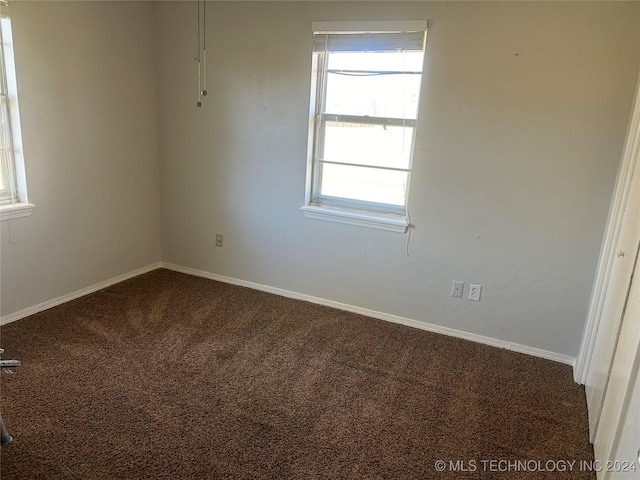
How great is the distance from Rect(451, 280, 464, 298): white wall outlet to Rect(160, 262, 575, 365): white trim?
0.25 metres

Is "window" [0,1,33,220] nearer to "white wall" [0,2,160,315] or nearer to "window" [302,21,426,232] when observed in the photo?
"white wall" [0,2,160,315]

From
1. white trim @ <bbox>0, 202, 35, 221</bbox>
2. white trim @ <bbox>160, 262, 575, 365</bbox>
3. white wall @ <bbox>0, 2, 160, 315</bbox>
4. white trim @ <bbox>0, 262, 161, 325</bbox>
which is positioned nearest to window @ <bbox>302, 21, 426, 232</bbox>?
white trim @ <bbox>160, 262, 575, 365</bbox>

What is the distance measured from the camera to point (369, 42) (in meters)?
2.83

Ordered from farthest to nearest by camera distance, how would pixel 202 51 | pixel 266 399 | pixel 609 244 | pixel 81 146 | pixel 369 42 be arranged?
pixel 202 51 < pixel 81 146 < pixel 369 42 < pixel 609 244 < pixel 266 399

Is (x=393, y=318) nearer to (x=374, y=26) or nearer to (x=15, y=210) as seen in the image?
(x=374, y=26)

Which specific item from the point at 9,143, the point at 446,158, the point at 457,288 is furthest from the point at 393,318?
the point at 9,143

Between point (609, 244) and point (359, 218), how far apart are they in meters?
1.48

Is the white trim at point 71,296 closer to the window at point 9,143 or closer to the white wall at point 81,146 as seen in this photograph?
the white wall at point 81,146

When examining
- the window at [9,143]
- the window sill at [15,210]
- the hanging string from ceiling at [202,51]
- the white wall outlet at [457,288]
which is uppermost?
the hanging string from ceiling at [202,51]

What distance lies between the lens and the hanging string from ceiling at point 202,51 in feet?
10.6

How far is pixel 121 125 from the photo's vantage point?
132 inches

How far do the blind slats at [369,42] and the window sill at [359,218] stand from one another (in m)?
1.06

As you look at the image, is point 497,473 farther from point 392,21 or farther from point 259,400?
point 392,21

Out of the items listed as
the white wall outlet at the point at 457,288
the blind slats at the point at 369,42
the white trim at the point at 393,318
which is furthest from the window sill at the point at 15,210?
the white wall outlet at the point at 457,288
